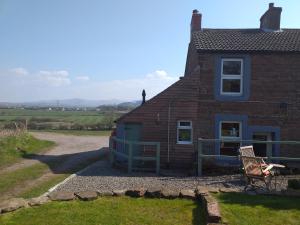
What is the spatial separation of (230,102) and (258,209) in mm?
9211

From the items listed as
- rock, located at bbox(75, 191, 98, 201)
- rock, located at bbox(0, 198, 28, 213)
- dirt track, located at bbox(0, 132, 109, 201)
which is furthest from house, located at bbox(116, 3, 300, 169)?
rock, located at bbox(0, 198, 28, 213)

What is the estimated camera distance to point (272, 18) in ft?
69.0

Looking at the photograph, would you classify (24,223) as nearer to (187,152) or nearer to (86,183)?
(86,183)

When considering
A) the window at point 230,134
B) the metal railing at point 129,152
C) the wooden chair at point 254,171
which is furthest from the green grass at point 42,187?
the window at point 230,134

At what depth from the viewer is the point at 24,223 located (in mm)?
8156

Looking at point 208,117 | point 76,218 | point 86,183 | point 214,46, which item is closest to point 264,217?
point 76,218

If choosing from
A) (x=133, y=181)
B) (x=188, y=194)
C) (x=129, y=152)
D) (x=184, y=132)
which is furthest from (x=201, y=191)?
(x=184, y=132)

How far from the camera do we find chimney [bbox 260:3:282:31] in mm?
20828

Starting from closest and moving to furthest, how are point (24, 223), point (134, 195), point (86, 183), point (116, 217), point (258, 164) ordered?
point (24, 223) → point (116, 217) → point (134, 195) → point (258, 164) → point (86, 183)

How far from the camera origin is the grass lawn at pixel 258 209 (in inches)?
340

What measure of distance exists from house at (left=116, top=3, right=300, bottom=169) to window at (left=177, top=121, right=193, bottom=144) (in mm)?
46

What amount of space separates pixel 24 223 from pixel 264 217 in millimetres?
5086

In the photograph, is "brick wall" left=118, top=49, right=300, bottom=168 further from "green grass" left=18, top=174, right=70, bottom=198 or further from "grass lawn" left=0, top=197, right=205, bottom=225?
"grass lawn" left=0, top=197, right=205, bottom=225

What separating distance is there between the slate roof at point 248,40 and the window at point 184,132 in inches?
139
